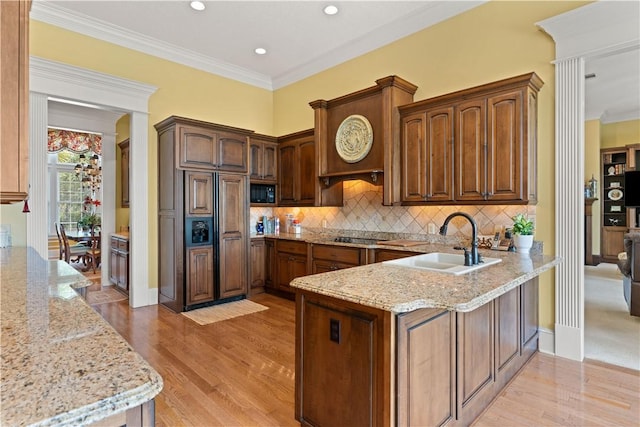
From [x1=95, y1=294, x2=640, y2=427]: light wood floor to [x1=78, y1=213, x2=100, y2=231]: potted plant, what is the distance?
16.5ft

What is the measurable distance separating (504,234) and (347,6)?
3.08 m

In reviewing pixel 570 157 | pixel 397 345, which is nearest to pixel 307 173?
pixel 570 157

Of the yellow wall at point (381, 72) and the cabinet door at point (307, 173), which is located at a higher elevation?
the yellow wall at point (381, 72)

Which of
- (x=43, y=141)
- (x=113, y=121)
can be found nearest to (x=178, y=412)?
(x=43, y=141)

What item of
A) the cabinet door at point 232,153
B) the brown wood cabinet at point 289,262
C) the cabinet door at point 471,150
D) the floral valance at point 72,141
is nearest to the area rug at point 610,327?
the cabinet door at point 471,150

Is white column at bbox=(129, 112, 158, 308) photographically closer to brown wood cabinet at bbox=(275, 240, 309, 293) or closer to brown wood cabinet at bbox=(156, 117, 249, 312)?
brown wood cabinet at bbox=(156, 117, 249, 312)

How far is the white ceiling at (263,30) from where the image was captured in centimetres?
392

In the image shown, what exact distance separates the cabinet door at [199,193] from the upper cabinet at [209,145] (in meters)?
0.13

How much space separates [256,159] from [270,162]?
0.27 m

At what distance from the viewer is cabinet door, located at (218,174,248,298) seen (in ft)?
15.7

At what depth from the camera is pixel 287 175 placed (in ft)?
18.1

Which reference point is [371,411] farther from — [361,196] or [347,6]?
[347,6]

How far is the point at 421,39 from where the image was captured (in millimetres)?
4121

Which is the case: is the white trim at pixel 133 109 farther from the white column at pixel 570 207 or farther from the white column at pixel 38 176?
the white column at pixel 570 207
